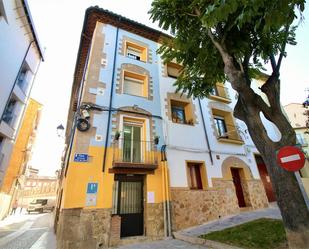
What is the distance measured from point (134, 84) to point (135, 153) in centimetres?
365

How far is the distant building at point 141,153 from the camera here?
576 centimetres

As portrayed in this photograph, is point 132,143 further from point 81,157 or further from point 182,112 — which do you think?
point 182,112

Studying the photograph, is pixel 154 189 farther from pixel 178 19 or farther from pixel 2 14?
pixel 2 14

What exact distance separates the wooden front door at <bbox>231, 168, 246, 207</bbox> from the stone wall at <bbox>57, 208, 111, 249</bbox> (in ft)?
20.6

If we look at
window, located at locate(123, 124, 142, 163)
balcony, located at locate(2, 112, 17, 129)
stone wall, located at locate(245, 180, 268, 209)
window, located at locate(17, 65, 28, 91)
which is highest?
Answer: window, located at locate(17, 65, 28, 91)

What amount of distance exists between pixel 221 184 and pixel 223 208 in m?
0.98

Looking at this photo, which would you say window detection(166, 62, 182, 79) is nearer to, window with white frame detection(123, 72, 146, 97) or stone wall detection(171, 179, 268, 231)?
window with white frame detection(123, 72, 146, 97)

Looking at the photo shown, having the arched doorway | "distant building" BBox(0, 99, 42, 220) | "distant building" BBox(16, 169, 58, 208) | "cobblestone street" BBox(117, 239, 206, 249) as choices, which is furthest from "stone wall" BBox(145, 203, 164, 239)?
"distant building" BBox(16, 169, 58, 208)

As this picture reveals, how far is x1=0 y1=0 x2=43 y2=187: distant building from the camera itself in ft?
32.3

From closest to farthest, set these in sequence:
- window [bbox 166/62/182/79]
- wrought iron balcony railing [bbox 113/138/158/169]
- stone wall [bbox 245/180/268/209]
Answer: wrought iron balcony railing [bbox 113/138/158/169] → stone wall [bbox 245/180/268/209] → window [bbox 166/62/182/79]

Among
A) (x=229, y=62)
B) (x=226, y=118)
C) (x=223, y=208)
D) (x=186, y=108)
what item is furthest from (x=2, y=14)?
(x=223, y=208)

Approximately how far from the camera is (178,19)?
5.72m

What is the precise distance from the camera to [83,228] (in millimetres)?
5293

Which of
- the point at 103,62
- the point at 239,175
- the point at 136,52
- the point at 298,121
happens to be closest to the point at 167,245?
the point at 239,175
